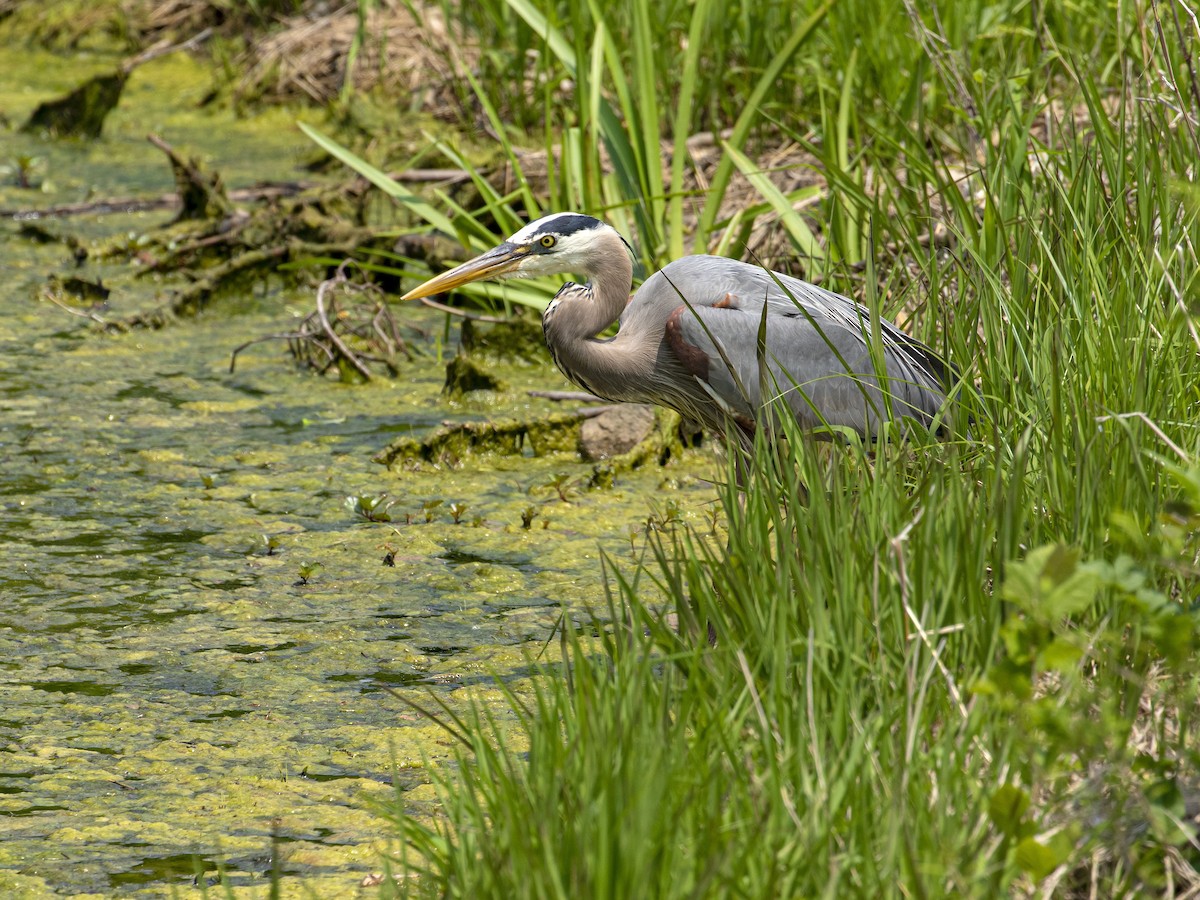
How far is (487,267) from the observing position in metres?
4.16

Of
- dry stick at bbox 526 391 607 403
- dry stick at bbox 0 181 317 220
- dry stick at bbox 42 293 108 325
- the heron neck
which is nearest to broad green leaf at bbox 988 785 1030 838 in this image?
the heron neck

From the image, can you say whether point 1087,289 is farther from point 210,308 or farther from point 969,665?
point 210,308

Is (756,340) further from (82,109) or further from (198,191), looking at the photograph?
(82,109)

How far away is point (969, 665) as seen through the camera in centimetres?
224

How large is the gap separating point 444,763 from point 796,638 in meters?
0.90

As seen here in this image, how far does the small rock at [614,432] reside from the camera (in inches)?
189

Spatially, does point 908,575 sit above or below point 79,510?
above

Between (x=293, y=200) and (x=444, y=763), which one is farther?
(x=293, y=200)

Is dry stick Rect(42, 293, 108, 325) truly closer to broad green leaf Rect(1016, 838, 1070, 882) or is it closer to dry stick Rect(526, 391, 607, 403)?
dry stick Rect(526, 391, 607, 403)

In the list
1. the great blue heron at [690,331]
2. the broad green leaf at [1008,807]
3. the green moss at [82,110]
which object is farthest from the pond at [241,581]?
the green moss at [82,110]

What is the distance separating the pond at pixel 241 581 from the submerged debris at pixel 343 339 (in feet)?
0.26

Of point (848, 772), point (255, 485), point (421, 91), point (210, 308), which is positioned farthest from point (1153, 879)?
point (421, 91)

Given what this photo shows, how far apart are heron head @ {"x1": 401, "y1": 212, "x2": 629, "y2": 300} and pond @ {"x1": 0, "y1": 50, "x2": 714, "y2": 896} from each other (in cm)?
68

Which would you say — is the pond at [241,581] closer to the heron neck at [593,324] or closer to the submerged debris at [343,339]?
the submerged debris at [343,339]
